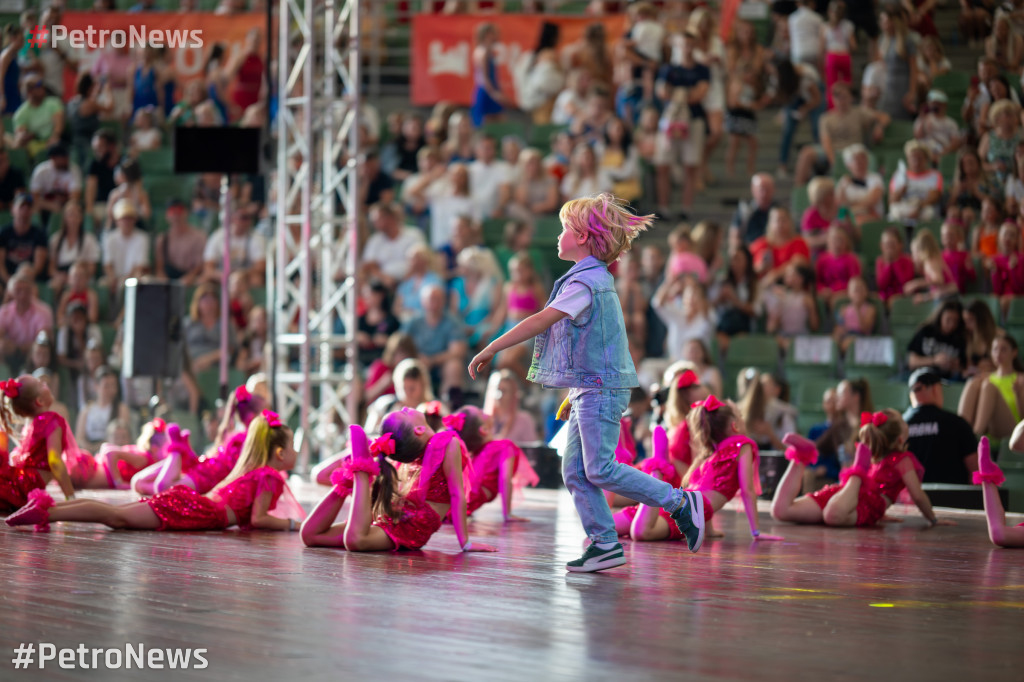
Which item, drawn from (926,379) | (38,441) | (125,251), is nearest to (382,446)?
(38,441)

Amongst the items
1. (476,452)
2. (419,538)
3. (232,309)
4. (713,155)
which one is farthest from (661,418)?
(713,155)

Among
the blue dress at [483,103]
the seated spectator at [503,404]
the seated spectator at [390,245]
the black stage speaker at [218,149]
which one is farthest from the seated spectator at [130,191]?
the seated spectator at [503,404]

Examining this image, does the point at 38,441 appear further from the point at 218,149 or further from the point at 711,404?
the point at 711,404

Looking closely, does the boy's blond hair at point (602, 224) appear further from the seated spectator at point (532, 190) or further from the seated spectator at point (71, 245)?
the seated spectator at point (71, 245)

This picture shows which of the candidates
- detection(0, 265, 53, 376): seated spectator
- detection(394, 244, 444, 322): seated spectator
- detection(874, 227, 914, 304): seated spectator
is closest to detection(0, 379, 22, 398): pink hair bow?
detection(0, 265, 53, 376): seated spectator

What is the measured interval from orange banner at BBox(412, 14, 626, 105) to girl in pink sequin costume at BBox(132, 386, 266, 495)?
20.1 feet

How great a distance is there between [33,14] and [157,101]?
144 centimetres

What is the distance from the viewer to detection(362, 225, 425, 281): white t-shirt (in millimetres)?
10844

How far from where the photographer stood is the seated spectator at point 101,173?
11648 mm

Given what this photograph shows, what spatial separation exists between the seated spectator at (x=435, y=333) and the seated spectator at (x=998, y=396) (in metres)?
3.90

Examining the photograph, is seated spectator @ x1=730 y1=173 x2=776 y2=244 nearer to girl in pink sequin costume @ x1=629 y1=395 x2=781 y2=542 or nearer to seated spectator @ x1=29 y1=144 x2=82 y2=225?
girl in pink sequin costume @ x1=629 y1=395 x2=781 y2=542

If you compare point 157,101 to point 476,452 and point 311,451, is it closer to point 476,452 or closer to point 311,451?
point 311,451

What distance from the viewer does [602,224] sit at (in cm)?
442

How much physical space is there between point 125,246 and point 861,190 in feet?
21.0
